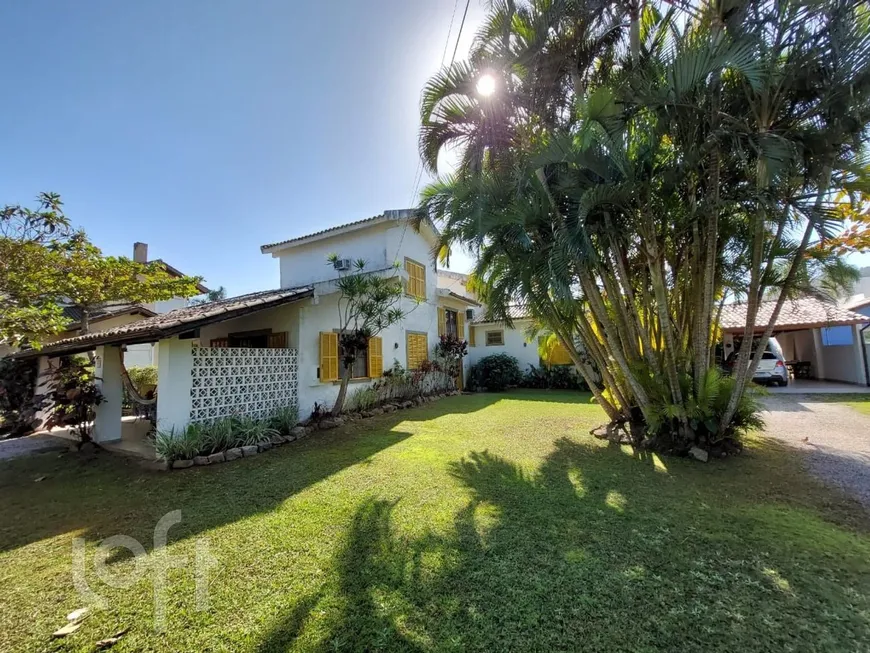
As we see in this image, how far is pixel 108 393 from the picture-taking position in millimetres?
8781

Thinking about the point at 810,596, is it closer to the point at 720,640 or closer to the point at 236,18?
the point at 720,640

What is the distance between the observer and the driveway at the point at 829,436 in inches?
208

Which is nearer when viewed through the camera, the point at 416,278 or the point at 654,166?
the point at 654,166

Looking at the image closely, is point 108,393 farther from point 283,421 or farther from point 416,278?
point 416,278

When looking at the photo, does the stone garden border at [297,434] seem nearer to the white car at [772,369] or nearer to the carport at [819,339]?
the carport at [819,339]

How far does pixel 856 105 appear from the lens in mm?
4688

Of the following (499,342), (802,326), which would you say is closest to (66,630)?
(499,342)

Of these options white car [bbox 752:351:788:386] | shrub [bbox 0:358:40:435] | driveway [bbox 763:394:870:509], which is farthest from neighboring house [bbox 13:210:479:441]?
white car [bbox 752:351:788:386]

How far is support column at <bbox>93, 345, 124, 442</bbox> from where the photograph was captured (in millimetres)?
8625

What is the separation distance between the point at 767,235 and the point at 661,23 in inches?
153

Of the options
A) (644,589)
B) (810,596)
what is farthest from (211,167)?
(810,596)

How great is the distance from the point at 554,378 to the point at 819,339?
12.5 m

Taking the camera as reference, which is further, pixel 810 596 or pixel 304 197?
pixel 304 197

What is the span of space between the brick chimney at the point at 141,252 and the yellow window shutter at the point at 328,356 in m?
15.1
